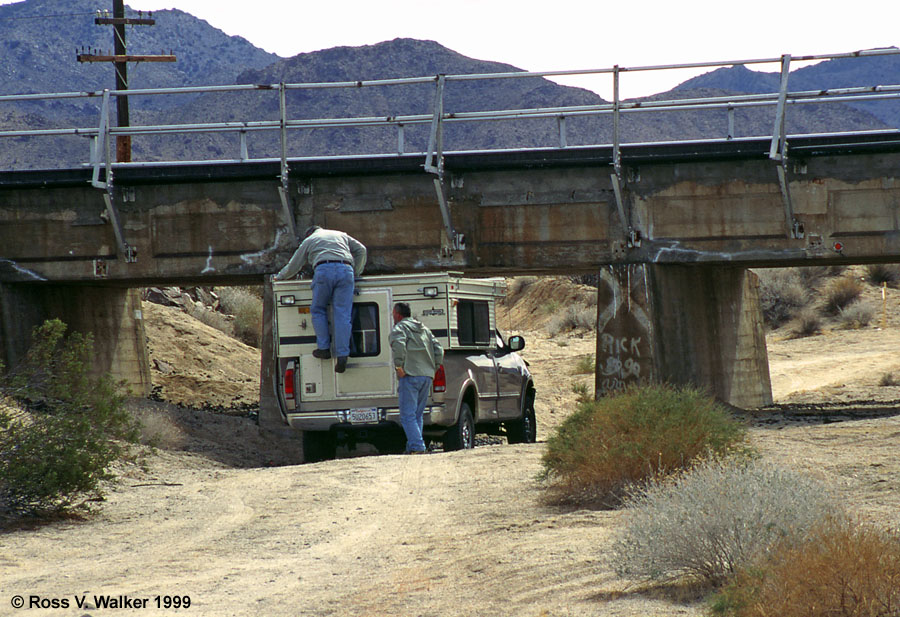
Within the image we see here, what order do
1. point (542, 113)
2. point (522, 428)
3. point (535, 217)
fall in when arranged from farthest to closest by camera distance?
point (535, 217)
point (542, 113)
point (522, 428)

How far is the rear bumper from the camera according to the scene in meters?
15.2

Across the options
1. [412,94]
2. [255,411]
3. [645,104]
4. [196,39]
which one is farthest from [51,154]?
[645,104]

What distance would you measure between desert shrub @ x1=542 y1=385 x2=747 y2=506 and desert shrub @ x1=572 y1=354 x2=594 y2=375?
22.8 m

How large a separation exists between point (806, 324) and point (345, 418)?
101ft

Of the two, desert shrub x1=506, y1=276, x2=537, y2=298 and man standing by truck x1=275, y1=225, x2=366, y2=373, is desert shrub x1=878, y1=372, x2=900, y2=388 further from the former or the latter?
desert shrub x1=506, y1=276, x2=537, y2=298

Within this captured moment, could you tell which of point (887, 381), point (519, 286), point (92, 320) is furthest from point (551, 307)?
point (92, 320)

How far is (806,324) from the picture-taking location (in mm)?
42594

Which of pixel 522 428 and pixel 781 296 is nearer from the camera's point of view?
pixel 522 428

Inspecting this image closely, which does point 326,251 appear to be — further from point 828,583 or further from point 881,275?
point 881,275

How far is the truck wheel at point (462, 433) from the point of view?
614 inches

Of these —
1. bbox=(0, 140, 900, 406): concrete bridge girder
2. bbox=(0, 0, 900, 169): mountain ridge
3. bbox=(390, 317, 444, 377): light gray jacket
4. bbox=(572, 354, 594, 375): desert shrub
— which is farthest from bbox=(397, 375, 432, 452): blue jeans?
bbox=(0, 0, 900, 169): mountain ridge

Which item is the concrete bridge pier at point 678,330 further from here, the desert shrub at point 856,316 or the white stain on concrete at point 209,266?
the desert shrub at point 856,316

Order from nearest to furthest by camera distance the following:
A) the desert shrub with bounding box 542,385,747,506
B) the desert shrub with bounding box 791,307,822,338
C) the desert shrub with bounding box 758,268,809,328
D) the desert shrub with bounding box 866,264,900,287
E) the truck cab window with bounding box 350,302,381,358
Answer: the desert shrub with bounding box 542,385,747,506 → the truck cab window with bounding box 350,302,381,358 → the desert shrub with bounding box 791,307,822,338 → the desert shrub with bounding box 758,268,809,328 → the desert shrub with bounding box 866,264,900,287

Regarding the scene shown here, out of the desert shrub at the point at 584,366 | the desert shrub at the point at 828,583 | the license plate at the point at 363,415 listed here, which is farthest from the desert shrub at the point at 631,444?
the desert shrub at the point at 584,366
